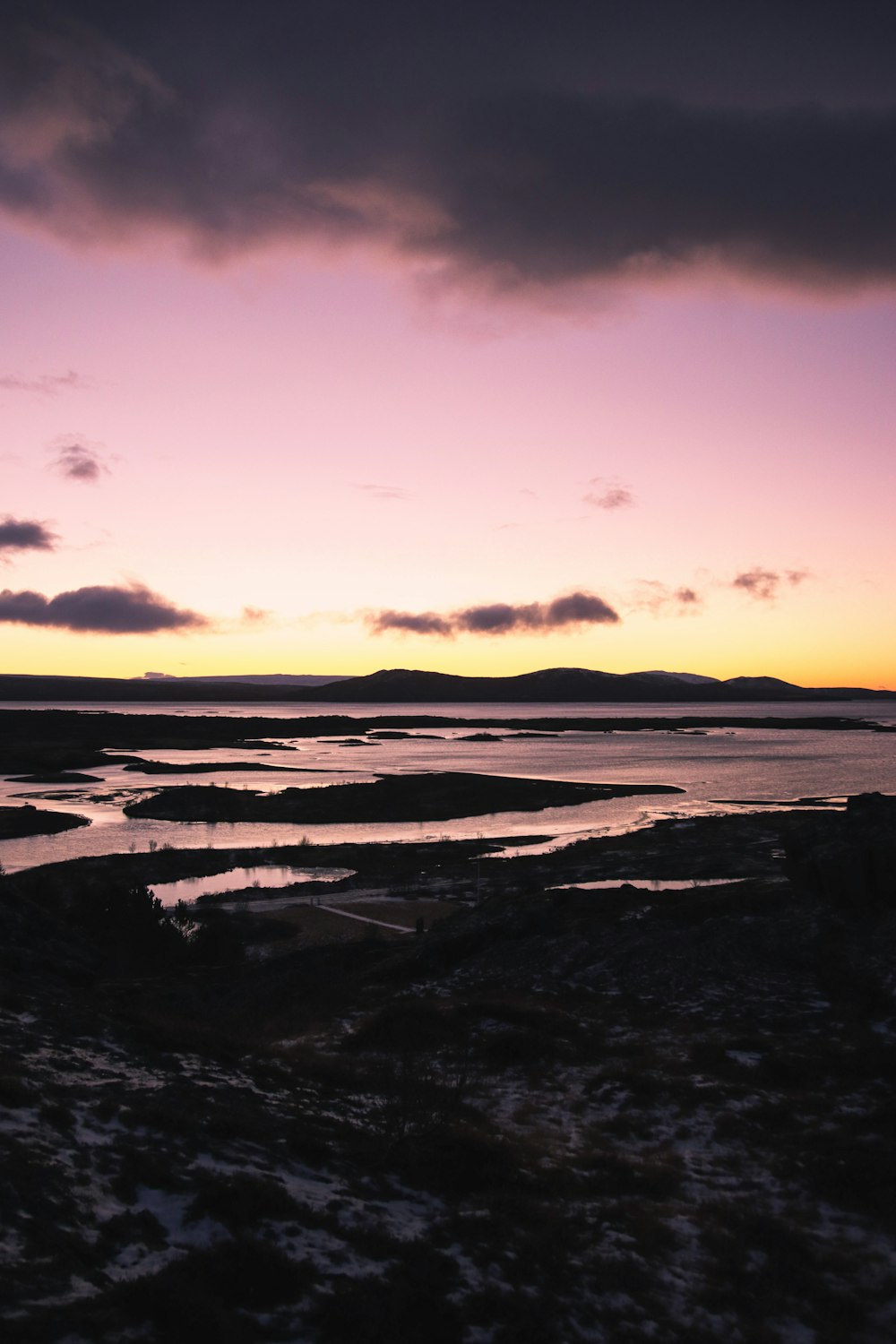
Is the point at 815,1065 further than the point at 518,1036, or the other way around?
the point at 518,1036

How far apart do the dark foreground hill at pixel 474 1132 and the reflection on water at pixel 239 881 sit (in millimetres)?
15192

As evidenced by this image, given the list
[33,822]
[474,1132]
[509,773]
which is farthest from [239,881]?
[509,773]

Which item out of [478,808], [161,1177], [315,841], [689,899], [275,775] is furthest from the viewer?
[275,775]

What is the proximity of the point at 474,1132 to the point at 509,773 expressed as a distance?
8879 cm

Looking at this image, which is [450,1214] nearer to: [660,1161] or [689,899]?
[660,1161]

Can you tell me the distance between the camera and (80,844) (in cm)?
5812

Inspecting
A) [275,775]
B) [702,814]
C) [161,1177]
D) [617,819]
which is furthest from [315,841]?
A: [161,1177]

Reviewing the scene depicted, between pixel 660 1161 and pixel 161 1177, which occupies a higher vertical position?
pixel 161 1177

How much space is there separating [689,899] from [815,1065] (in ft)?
41.9

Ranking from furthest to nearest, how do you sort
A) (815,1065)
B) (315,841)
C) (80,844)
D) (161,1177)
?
(315,841)
(80,844)
(815,1065)
(161,1177)

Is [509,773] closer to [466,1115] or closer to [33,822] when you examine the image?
[33,822]

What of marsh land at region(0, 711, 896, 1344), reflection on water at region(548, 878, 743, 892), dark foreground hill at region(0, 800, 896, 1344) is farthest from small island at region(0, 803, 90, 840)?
reflection on water at region(548, 878, 743, 892)

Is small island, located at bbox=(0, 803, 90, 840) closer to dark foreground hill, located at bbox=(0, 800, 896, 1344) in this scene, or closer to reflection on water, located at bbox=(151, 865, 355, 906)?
reflection on water, located at bbox=(151, 865, 355, 906)

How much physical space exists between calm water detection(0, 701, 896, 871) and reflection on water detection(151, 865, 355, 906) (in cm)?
905
